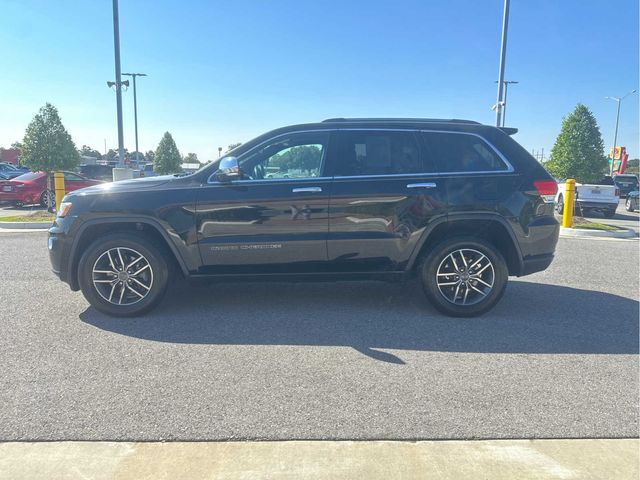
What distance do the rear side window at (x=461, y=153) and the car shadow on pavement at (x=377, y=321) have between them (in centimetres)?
151

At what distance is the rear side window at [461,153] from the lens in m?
4.62

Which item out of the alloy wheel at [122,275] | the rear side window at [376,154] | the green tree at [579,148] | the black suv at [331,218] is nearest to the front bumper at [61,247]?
the black suv at [331,218]

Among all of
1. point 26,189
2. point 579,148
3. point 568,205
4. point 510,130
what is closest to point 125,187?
point 510,130

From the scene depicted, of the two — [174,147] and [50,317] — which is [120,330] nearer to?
[50,317]

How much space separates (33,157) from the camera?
13906mm

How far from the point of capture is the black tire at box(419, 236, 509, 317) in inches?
180

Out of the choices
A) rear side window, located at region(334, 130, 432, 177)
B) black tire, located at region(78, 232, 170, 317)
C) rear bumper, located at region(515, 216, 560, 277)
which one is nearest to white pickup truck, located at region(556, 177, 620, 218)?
rear bumper, located at region(515, 216, 560, 277)

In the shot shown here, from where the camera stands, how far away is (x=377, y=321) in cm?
454

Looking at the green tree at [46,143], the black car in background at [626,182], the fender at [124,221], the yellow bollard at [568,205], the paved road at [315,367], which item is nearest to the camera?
the paved road at [315,367]

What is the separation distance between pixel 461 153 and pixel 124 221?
133 inches

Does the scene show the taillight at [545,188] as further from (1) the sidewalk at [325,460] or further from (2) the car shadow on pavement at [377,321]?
(1) the sidewalk at [325,460]

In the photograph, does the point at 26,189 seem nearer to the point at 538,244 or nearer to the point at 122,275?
the point at 122,275

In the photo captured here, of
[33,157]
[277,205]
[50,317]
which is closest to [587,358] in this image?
[277,205]

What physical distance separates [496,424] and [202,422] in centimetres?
181
